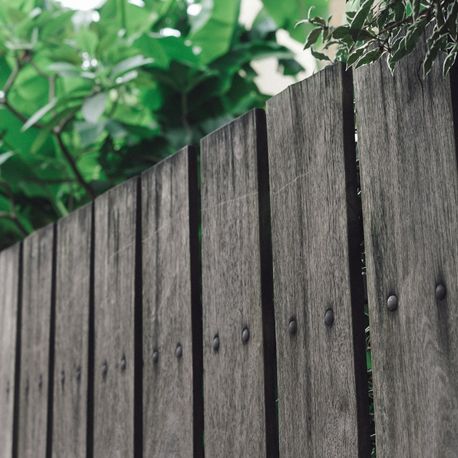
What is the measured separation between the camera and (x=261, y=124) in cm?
146

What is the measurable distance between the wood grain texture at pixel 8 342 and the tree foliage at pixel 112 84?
1.13 ft

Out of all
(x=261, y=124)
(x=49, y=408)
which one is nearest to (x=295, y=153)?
(x=261, y=124)

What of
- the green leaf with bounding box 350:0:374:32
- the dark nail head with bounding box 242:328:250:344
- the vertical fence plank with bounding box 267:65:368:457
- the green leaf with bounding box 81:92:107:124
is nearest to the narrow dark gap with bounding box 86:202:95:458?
the green leaf with bounding box 81:92:107:124

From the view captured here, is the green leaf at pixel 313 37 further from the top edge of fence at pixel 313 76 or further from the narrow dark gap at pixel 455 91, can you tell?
the narrow dark gap at pixel 455 91

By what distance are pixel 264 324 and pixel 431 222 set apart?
0.42m

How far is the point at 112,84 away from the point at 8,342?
2.90 ft

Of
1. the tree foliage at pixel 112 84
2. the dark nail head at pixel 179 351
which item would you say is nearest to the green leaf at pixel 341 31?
the dark nail head at pixel 179 351

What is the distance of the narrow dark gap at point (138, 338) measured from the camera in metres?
1.78

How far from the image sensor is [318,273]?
1.25 m

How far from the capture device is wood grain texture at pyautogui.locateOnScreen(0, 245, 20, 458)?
2.60 m

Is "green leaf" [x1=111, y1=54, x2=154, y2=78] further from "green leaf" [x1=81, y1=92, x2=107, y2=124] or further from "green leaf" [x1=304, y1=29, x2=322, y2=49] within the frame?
"green leaf" [x1=304, y1=29, x2=322, y2=49]

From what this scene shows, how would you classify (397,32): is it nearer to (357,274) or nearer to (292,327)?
(357,274)

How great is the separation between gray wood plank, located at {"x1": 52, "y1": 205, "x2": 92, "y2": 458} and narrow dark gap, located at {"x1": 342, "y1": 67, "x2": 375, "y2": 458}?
1.03 meters

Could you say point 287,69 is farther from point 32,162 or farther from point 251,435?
point 251,435
